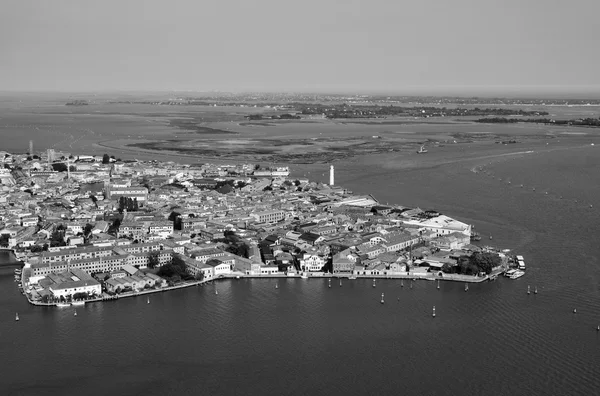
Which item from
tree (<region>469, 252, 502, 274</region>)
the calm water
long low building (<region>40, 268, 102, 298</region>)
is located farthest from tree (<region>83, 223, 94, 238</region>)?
tree (<region>469, 252, 502, 274</region>)

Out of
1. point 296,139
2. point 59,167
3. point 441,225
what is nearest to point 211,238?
point 441,225

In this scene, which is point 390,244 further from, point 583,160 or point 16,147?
point 16,147

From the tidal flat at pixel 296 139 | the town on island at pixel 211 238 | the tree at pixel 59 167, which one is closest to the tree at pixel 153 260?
the town on island at pixel 211 238

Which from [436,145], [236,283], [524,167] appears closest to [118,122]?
[436,145]

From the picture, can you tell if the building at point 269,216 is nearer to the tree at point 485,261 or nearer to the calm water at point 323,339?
the calm water at point 323,339

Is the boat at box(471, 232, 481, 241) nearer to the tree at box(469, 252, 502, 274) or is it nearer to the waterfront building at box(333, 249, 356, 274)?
the tree at box(469, 252, 502, 274)
